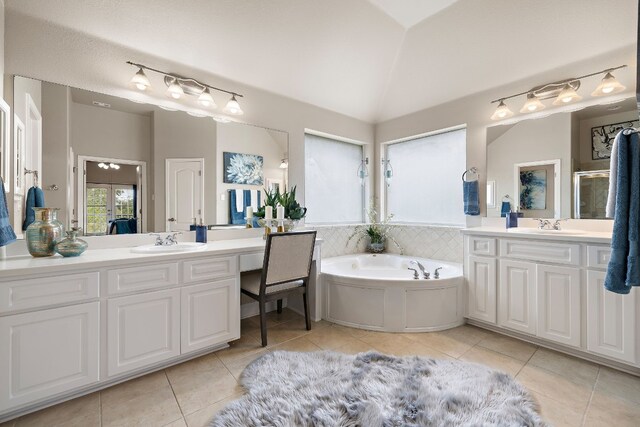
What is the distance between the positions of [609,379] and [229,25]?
3811 millimetres

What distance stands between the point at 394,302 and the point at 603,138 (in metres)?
2.25

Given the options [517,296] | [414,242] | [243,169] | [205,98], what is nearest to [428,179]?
[414,242]

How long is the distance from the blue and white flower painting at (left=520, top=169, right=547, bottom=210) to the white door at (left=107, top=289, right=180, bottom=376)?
318 centimetres

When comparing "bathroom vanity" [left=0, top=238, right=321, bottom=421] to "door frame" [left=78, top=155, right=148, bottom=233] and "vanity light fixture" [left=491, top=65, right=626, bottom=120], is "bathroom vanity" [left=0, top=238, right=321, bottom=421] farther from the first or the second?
"vanity light fixture" [left=491, top=65, right=626, bottom=120]

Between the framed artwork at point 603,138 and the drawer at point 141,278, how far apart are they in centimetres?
350

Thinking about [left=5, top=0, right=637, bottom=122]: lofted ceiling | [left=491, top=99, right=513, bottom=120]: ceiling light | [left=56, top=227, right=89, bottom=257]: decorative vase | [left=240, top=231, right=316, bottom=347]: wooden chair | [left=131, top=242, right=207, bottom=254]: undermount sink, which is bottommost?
[left=240, top=231, right=316, bottom=347]: wooden chair

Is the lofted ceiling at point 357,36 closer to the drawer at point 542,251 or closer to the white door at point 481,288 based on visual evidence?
the drawer at point 542,251

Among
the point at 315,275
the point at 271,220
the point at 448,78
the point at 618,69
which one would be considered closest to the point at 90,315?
the point at 271,220

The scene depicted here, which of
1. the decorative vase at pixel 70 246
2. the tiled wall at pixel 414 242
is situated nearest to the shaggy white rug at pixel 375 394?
the decorative vase at pixel 70 246

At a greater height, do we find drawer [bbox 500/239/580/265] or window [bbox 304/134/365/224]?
window [bbox 304/134/365/224]

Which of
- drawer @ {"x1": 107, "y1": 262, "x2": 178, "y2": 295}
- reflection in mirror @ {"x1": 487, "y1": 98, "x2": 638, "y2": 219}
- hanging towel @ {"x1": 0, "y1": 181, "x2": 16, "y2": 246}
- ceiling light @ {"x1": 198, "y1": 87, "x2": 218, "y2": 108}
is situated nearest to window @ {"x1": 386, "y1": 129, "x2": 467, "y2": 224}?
reflection in mirror @ {"x1": 487, "y1": 98, "x2": 638, "y2": 219}

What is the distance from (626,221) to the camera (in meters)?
1.60

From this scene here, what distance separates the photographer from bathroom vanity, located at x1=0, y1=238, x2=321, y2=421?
58.9 inches

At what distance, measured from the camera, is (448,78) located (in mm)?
3127
